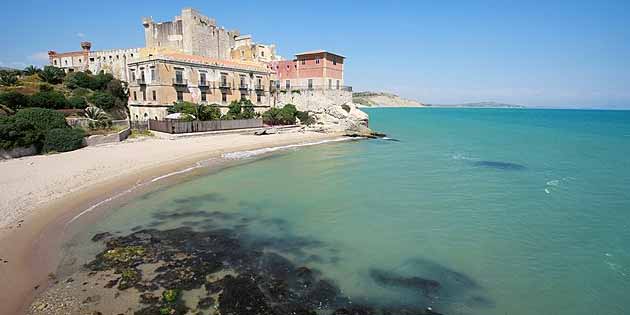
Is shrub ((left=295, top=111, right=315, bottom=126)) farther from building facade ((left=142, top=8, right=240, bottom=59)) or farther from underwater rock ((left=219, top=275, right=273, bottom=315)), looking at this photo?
underwater rock ((left=219, top=275, right=273, bottom=315))

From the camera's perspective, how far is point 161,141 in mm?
27438

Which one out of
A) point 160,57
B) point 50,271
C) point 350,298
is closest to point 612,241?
point 350,298

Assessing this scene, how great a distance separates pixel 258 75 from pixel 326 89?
9.52m

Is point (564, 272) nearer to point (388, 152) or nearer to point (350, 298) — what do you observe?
point (350, 298)

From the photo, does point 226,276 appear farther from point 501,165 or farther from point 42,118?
point 501,165

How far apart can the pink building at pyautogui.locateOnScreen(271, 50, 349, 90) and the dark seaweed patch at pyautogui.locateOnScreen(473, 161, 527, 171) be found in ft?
85.9

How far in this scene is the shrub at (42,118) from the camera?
20.8m

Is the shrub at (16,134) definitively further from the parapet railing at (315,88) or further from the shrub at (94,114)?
the parapet railing at (315,88)

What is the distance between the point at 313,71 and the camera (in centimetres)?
4750

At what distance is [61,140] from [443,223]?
75.4ft

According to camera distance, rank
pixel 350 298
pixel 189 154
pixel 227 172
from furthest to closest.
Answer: pixel 189 154 < pixel 227 172 < pixel 350 298

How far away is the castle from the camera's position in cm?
3500

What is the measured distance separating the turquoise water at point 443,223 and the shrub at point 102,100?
73.1 feet

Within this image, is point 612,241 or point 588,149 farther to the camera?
Result: point 588,149
